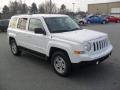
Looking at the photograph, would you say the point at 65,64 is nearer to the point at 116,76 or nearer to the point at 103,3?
the point at 116,76

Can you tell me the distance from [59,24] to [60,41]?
1172mm

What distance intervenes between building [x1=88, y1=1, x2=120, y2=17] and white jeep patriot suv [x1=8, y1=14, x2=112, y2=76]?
270 feet

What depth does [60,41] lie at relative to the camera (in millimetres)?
5688

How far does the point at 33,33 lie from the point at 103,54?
2657mm

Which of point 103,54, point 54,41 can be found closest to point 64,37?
point 54,41

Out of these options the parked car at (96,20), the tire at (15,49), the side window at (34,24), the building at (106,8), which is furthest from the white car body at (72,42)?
the building at (106,8)

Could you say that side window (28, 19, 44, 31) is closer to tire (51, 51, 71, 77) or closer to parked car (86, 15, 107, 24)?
tire (51, 51, 71, 77)

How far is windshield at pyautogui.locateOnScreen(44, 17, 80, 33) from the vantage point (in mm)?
6369

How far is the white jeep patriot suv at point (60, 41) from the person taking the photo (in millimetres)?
5301

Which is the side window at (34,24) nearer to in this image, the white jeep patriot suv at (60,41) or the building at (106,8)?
the white jeep patriot suv at (60,41)

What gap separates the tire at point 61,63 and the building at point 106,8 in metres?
83.3

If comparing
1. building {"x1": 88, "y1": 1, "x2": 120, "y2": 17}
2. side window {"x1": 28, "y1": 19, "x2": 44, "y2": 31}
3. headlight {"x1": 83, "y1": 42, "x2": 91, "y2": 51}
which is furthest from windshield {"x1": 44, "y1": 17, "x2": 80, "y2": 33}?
building {"x1": 88, "y1": 1, "x2": 120, "y2": 17}

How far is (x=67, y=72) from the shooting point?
564 cm

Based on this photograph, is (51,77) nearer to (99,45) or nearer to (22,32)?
(99,45)
